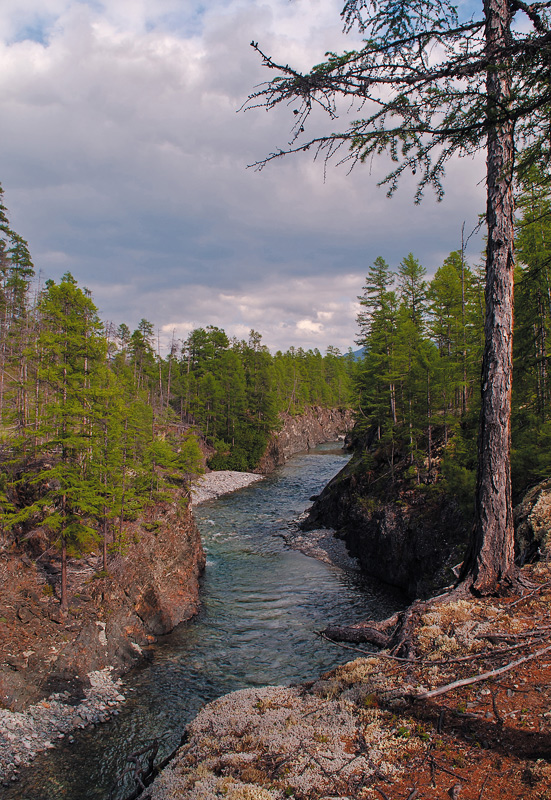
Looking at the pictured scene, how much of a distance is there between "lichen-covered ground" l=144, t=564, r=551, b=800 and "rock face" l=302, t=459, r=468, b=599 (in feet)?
33.1

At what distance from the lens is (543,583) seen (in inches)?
301

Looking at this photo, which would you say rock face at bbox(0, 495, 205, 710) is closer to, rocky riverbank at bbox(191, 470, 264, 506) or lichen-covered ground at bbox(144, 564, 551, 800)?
lichen-covered ground at bbox(144, 564, 551, 800)

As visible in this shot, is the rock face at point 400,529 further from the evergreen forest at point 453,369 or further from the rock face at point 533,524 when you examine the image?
the rock face at point 533,524

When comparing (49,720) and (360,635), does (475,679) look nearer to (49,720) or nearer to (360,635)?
(360,635)

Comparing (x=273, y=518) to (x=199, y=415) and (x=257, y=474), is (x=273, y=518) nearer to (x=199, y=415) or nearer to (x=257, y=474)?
(x=257, y=474)

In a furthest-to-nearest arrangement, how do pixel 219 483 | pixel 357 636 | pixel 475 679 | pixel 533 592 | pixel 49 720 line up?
pixel 219 483 → pixel 49 720 → pixel 533 592 → pixel 357 636 → pixel 475 679

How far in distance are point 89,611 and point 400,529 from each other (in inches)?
609

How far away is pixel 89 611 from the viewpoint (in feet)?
49.8

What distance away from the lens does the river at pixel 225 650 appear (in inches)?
409

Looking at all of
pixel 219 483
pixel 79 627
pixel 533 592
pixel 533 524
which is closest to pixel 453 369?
pixel 533 524

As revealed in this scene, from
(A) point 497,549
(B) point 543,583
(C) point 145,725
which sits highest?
(A) point 497,549

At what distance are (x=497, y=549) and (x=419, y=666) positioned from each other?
2.67 metres

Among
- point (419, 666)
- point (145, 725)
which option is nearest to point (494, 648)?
point (419, 666)

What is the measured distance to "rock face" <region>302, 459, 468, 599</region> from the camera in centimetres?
1902
